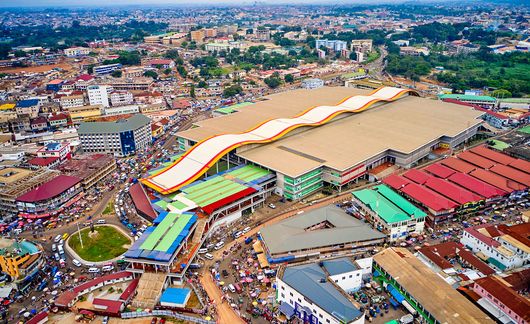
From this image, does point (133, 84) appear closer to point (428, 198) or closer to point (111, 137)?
point (111, 137)

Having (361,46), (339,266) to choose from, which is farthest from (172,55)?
(339,266)

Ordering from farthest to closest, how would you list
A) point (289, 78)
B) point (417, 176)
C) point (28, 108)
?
point (289, 78)
point (28, 108)
point (417, 176)

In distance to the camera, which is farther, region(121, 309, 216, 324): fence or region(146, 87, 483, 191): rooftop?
region(146, 87, 483, 191): rooftop

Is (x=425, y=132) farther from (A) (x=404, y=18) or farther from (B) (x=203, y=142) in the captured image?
Answer: (A) (x=404, y=18)

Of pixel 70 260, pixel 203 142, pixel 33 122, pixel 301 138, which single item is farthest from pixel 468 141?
pixel 33 122

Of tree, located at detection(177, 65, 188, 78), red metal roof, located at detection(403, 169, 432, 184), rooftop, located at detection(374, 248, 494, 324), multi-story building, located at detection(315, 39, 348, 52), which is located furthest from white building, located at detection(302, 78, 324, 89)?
rooftop, located at detection(374, 248, 494, 324)

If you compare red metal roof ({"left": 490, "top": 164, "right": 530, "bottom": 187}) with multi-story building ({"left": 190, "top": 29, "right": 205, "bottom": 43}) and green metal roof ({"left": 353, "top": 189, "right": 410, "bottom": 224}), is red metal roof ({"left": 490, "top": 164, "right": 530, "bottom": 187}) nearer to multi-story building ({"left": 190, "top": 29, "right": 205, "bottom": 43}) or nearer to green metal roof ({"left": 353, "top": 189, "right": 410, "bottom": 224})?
green metal roof ({"left": 353, "top": 189, "right": 410, "bottom": 224})

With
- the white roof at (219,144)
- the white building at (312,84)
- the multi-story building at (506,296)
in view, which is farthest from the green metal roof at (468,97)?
the multi-story building at (506,296)
